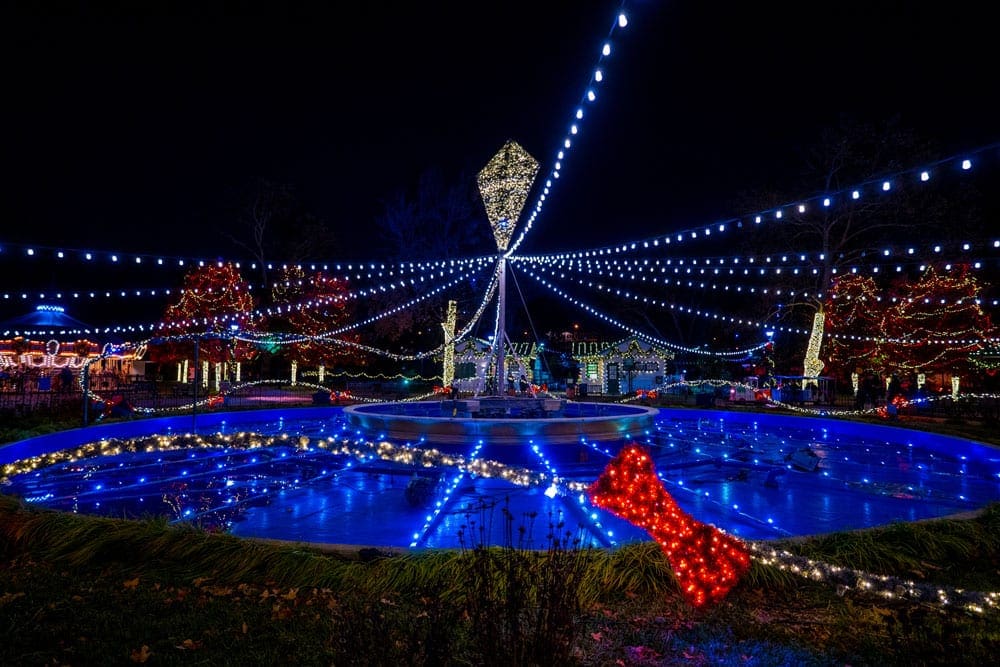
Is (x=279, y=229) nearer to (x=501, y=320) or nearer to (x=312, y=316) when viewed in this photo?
(x=312, y=316)

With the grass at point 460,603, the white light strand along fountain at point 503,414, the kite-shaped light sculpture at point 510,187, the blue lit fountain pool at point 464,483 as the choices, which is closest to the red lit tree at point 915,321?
the blue lit fountain pool at point 464,483

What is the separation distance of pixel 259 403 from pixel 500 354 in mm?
11441

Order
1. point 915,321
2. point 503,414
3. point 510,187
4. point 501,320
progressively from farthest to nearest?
point 915,321 < point 510,187 < point 501,320 < point 503,414

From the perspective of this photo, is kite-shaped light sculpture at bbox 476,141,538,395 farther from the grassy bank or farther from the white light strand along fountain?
the grassy bank

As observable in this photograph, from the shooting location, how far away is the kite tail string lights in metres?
4.62

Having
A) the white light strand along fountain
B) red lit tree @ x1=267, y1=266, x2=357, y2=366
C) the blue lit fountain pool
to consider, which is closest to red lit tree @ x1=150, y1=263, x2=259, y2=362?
red lit tree @ x1=267, y1=266, x2=357, y2=366

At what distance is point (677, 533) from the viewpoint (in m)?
4.71

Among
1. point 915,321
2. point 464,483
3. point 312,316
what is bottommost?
point 464,483

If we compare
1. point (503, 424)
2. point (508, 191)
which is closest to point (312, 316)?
point (508, 191)

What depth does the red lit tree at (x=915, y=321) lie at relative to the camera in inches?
945

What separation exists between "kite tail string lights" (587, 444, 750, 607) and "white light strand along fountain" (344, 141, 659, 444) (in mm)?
8593

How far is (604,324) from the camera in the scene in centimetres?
4728

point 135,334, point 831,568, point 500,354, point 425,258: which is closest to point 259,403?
point 500,354

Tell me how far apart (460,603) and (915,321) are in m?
27.1
